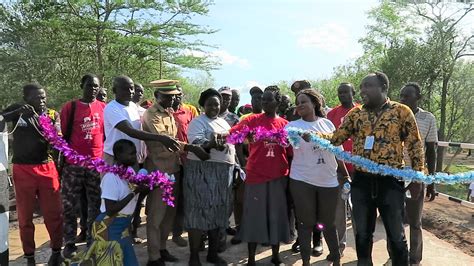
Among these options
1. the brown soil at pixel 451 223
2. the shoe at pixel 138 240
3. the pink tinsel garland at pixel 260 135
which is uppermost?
the pink tinsel garland at pixel 260 135

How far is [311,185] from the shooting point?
14.1 ft

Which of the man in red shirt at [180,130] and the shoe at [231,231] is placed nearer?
the man in red shirt at [180,130]

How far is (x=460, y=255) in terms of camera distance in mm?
5621

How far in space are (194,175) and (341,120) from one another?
80.1 inches

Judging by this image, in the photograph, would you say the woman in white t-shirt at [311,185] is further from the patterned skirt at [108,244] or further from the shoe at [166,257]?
the patterned skirt at [108,244]

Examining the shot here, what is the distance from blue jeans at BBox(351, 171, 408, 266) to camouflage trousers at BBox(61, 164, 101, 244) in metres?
Answer: 2.90

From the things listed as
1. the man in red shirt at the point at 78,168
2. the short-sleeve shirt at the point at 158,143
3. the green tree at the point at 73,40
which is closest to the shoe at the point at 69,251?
the man in red shirt at the point at 78,168

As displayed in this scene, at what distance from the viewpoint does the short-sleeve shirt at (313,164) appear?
4.32 m

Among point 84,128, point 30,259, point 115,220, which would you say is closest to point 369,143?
point 115,220

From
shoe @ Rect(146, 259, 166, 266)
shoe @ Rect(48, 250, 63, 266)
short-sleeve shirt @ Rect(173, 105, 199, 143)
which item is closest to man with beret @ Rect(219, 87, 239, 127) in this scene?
short-sleeve shirt @ Rect(173, 105, 199, 143)

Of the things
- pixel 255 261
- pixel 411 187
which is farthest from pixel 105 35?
pixel 411 187

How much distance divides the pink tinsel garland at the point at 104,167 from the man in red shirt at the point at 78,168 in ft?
0.60

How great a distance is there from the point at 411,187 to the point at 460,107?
86.9 feet

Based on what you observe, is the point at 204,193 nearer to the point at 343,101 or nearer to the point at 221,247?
the point at 221,247
